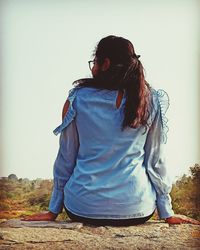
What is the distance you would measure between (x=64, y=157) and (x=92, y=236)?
0.34 m

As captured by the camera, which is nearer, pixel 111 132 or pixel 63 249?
pixel 63 249

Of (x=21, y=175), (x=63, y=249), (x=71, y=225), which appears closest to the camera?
(x=63, y=249)

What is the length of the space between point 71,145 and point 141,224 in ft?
1.33

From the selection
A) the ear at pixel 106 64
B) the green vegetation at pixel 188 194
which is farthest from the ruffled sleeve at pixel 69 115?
the green vegetation at pixel 188 194

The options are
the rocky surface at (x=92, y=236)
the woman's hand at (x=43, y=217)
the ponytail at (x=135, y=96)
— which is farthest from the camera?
the woman's hand at (x=43, y=217)

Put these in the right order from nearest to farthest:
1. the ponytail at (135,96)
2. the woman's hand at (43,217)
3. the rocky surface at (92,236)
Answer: the rocky surface at (92,236) < the ponytail at (135,96) < the woman's hand at (43,217)

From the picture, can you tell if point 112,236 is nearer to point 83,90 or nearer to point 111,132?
point 111,132

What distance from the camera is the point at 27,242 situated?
1.84m

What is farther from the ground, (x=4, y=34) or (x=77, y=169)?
(x=4, y=34)

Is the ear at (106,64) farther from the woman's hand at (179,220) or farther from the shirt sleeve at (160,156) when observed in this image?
the woman's hand at (179,220)

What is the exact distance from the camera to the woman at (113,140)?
1969mm

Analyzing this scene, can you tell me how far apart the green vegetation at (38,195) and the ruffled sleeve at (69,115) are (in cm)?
23

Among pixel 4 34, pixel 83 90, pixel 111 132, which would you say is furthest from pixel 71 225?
pixel 4 34

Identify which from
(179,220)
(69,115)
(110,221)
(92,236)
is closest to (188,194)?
(179,220)
